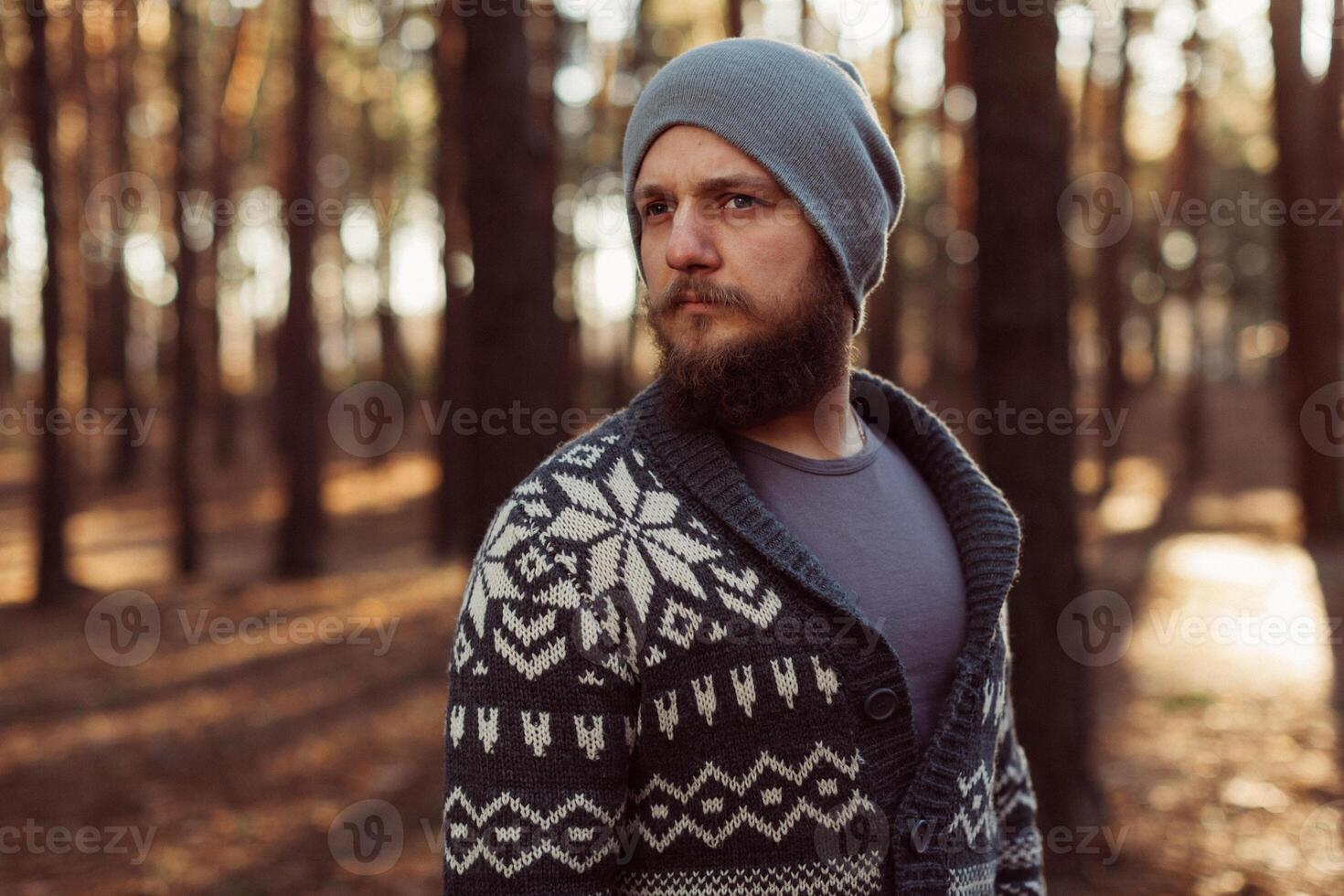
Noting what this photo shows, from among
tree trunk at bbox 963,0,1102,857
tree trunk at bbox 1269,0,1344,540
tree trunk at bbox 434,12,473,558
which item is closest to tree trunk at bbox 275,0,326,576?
tree trunk at bbox 434,12,473,558

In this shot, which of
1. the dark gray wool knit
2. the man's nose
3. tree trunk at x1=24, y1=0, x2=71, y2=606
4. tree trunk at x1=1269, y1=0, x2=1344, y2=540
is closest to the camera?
the dark gray wool knit

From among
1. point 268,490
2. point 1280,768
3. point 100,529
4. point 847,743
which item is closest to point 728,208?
point 847,743

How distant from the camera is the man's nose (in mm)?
1984

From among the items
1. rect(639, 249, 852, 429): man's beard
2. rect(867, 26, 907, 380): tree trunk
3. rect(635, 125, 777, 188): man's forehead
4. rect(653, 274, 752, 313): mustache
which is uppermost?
rect(867, 26, 907, 380): tree trunk

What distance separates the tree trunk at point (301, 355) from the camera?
46.4 feet

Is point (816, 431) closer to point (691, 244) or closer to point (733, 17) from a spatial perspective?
point (691, 244)

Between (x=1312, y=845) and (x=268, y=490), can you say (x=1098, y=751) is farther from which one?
(x=268, y=490)

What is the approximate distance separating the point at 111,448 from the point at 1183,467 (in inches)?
940

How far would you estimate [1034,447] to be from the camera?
200 inches

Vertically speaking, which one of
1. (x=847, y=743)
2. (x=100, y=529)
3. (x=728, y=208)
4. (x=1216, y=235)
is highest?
(x=1216, y=235)

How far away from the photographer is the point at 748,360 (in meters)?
2.02

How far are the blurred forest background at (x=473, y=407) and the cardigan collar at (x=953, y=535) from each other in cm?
286

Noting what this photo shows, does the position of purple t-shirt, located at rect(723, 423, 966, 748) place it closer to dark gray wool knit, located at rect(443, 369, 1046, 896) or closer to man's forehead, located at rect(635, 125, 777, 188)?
dark gray wool knit, located at rect(443, 369, 1046, 896)

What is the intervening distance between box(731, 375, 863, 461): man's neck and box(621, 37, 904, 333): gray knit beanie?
215mm
